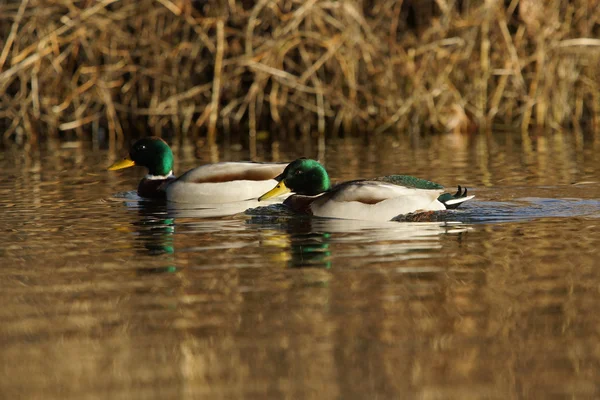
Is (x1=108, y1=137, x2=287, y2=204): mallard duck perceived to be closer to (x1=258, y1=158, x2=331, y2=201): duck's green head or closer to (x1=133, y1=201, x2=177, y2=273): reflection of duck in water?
(x1=133, y1=201, x2=177, y2=273): reflection of duck in water

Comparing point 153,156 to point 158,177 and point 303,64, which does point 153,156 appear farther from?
point 303,64

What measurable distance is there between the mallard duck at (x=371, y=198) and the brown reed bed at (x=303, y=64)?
26.8ft

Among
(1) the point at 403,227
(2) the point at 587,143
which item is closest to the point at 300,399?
(1) the point at 403,227

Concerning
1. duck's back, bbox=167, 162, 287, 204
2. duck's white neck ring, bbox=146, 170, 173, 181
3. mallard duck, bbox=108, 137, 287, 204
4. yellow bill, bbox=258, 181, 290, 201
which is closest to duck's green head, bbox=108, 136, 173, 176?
duck's white neck ring, bbox=146, 170, 173, 181

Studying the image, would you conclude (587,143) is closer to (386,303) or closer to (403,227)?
(403,227)

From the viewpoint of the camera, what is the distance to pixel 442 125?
63.3ft

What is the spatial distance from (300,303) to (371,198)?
308 cm

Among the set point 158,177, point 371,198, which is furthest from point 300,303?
point 158,177

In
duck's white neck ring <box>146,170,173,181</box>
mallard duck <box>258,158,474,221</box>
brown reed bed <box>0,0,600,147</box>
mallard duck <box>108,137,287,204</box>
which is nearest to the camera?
mallard duck <box>258,158,474,221</box>

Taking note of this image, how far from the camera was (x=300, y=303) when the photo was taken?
6.12m

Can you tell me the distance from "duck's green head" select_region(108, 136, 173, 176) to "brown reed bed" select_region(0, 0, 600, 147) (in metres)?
5.53

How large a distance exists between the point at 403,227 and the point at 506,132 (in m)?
10.7

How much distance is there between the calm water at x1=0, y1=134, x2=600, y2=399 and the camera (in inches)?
189

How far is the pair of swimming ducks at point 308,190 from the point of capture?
30.0 ft
